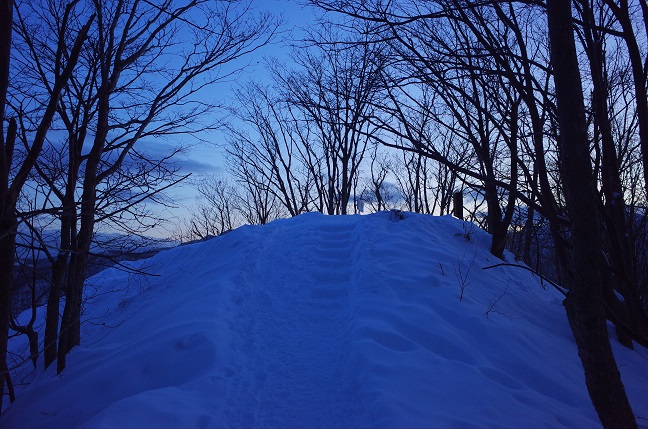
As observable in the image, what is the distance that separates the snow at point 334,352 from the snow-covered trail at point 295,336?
0.02 m

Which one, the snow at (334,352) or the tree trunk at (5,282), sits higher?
the tree trunk at (5,282)

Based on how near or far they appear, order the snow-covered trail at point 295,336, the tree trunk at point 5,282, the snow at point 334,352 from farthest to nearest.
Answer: the snow-covered trail at point 295,336, the snow at point 334,352, the tree trunk at point 5,282

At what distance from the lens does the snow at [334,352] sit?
3.38 m

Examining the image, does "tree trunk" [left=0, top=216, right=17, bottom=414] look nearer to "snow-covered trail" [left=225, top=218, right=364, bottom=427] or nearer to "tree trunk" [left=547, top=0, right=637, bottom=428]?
"snow-covered trail" [left=225, top=218, right=364, bottom=427]

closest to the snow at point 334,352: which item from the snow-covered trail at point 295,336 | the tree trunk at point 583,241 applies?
the snow-covered trail at point 295,336

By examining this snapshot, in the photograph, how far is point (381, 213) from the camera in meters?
9.48

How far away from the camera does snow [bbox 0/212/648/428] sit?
3.38m

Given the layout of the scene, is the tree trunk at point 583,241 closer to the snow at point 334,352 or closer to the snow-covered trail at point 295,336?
the snow at point 334,352

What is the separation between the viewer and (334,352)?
14.8 feet

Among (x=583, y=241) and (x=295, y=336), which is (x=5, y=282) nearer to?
(x=295, y=336)

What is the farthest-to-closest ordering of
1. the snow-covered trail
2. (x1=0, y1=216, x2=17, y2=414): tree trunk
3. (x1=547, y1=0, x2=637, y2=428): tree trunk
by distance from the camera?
the snow-covered trail → (x1=0, y1=216, x2=17, y2=414): tree trunk → (x1=547, y1=0, x2=637, y2=428): tree trunk

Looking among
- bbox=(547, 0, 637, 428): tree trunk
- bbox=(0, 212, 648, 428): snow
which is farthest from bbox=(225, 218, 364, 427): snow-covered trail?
bbox=(547, 0, 637, 428): tree trunk

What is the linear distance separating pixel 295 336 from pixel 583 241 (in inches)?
136

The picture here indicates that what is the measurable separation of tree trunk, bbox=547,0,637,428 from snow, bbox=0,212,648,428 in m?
0.89
